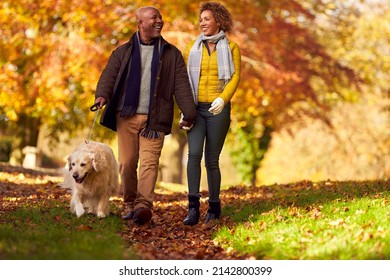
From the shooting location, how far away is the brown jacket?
24.3 ft

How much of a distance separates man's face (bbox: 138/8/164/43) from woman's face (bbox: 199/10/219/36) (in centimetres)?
48

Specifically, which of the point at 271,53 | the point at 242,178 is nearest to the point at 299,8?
the point at 271,53

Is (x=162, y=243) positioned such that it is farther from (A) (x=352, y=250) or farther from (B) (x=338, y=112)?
(B) (x=338, y=112)

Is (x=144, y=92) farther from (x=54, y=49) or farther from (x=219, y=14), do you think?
(x=54, y=49)

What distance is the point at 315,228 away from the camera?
20.3 feet

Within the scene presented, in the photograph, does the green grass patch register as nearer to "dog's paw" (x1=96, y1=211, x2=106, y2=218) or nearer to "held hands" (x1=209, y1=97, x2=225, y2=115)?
"dog's paw" (x1=96, y1=211, x2=106, y2=218)

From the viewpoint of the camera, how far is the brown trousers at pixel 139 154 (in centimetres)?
750

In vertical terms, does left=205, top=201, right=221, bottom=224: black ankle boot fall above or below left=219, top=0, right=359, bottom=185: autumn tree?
below

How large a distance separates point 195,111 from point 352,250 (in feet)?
8.53

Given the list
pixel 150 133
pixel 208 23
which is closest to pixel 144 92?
pixel 150 133

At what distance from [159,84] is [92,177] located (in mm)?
1289

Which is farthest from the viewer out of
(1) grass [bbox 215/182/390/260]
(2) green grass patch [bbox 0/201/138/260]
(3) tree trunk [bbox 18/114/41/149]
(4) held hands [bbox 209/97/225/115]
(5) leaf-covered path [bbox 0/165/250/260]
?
(3) tree trunk [bbox 18/114/41/149]

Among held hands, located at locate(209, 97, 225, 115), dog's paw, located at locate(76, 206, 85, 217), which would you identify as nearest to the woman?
held hands, located at locate(209, 97, 225, 115)

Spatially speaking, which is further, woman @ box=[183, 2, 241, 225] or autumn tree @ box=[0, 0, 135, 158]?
autumn tree @ box=[0, 0, 135, 158]
